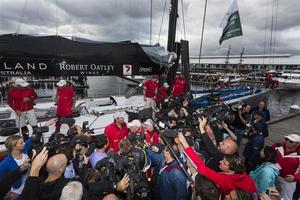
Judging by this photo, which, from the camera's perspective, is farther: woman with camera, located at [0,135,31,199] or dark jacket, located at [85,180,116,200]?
woman with camera, located at [0,135,31,199]

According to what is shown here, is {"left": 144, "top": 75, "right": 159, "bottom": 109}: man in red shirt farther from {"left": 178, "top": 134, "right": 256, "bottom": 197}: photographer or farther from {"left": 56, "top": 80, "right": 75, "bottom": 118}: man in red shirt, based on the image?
{"left": 178, "top": 134, "right": 256, "bottom": 197}: photographer

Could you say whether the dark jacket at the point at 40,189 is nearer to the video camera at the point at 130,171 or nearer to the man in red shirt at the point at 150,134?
the video camera at the point at 130,171

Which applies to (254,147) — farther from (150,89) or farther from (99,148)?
(150,89)

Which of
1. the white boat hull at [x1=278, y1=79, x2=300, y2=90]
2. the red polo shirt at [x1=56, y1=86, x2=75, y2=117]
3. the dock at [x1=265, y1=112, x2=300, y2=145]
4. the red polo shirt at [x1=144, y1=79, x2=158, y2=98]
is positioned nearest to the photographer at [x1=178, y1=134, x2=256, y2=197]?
the red polo shirt at [x1=56, y1=86, x2=75, y2=117]

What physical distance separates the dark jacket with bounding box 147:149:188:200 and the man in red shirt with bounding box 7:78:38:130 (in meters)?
3.59

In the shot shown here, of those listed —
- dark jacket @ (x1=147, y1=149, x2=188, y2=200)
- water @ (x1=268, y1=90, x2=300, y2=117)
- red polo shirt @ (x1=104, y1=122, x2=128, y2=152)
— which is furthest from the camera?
water @ (x1=268, y1=90, x2=300, y2=117)

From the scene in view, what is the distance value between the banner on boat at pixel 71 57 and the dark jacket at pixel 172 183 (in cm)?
188

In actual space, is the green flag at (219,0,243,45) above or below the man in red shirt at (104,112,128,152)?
above


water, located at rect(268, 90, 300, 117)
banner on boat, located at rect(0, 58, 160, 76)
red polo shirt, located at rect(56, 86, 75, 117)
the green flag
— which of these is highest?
the green flag

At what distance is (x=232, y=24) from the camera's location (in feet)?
20.5

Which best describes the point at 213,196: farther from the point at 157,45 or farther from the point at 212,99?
the point at 212,99

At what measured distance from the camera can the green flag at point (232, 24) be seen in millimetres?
6133

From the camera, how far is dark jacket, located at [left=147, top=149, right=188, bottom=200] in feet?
7.32

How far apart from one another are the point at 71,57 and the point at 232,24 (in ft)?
17.3
